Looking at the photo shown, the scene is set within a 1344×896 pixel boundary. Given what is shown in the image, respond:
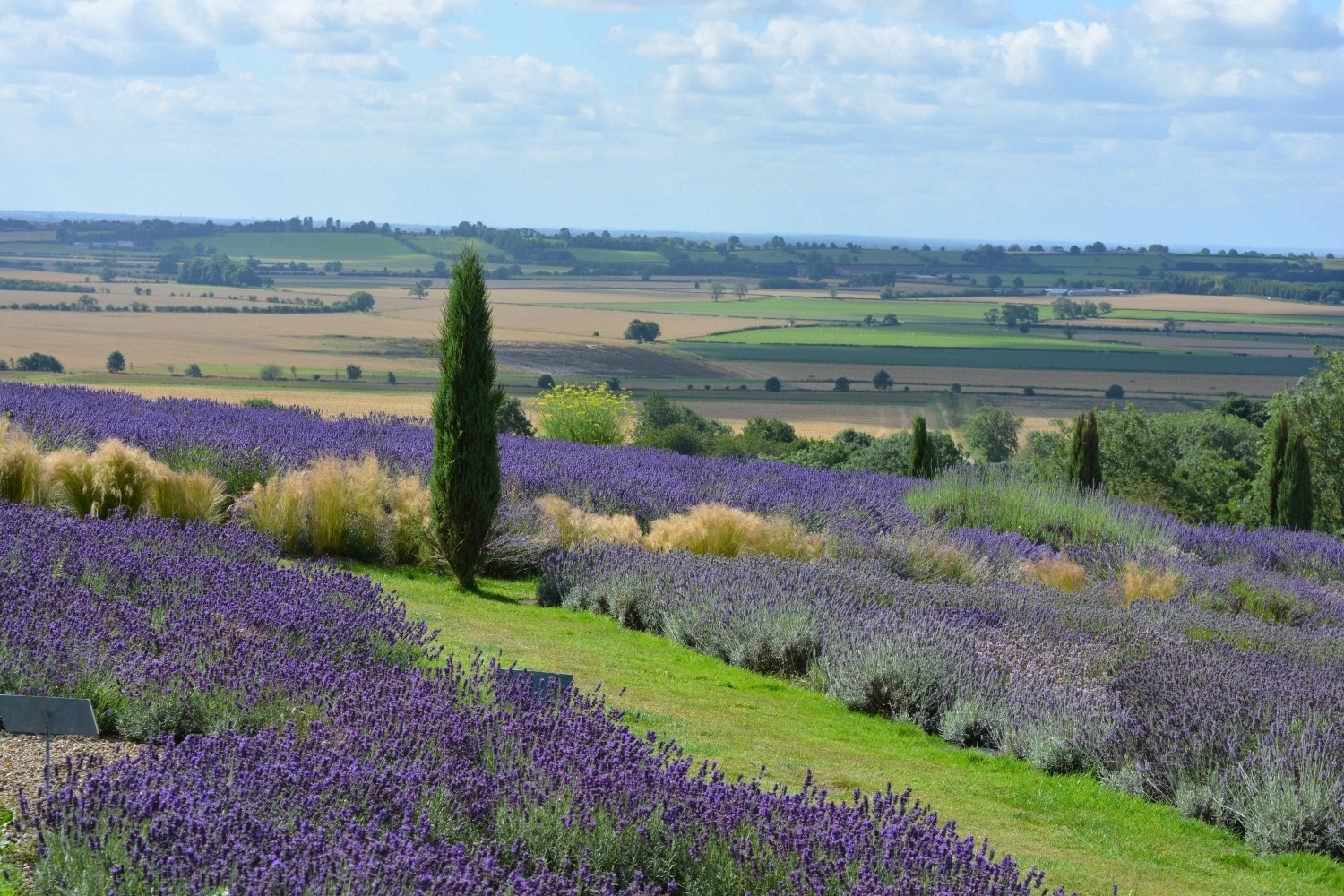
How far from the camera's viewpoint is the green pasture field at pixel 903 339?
94250 mm

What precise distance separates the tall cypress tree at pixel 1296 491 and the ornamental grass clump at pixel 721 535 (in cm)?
1512

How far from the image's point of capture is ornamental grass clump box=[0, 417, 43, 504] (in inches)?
382

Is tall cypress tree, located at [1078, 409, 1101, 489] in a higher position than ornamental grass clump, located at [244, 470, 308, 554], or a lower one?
lower

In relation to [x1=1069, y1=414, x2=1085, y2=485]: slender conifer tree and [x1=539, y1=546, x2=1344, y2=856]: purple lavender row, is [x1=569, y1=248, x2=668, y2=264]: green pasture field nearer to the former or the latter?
[x1=1069, y1=414, x2=1085, y2=485]: slender conifer tree

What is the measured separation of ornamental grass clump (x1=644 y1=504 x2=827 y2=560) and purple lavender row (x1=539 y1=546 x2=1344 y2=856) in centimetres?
99

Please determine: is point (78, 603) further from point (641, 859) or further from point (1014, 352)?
point (1014, 352)

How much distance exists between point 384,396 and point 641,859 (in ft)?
151

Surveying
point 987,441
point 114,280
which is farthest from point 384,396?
point 114,280

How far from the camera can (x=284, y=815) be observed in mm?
3955

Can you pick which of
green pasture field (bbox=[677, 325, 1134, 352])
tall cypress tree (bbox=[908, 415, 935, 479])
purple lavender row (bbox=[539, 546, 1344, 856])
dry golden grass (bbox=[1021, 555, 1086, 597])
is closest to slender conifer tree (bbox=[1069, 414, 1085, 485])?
tall cypress tree (bbox=[908, 415, 935, 479])

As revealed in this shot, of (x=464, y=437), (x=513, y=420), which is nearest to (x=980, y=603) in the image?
(x=464, y=437)

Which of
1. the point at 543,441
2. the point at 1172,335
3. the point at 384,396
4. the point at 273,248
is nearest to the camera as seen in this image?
the point at 543,441

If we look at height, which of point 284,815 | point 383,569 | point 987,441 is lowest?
point 987,441

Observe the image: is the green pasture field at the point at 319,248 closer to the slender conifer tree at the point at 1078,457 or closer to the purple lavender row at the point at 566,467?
the slender conifer tree at the point at 1078,457
